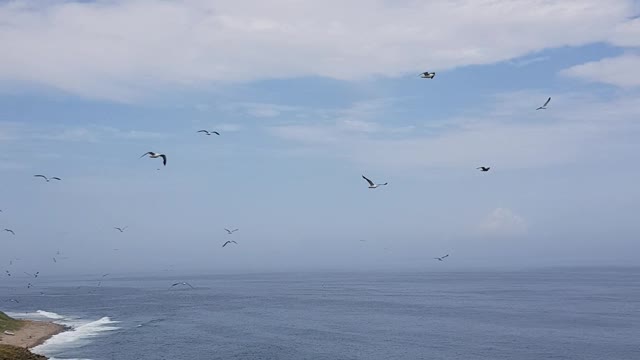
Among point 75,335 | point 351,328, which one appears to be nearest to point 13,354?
point 75,335

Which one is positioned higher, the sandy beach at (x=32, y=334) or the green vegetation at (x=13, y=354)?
the green vegetation at (x=13, y=354)

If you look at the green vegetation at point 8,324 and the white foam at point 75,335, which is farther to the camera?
the green vegetation at point 8,324

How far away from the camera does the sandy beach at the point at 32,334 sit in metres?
95.9

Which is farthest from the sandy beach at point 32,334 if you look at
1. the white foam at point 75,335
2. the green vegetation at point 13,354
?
the green vegetation at point 13,354

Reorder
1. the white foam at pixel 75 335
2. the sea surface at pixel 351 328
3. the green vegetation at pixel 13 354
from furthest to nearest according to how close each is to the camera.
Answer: the white foam at pixel 75 335, the sea surface at pixel 351 328, the green vegetation at pixel 13 354

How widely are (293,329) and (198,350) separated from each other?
81.3 ft

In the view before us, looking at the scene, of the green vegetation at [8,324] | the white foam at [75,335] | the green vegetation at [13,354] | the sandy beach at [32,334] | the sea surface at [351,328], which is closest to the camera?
the green vegetation at [13,354]

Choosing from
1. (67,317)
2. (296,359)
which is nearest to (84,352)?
(296,359)

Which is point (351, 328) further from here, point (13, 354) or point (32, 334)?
point (13, 354)

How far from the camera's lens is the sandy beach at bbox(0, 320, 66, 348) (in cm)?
9588

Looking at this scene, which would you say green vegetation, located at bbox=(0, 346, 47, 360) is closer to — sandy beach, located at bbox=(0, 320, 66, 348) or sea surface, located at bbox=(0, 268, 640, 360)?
sea surface, located at bbox=(0, 268, 640, 360)

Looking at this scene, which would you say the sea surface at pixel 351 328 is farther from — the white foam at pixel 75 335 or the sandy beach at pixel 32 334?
the sandy beach at pixel 32 334

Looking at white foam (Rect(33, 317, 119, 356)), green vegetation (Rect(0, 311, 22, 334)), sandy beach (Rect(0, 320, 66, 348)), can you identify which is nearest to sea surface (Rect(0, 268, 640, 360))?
white foam (Rect(33, 317, 119, 356))

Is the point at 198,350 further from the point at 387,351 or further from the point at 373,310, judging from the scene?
the point at 373,310
